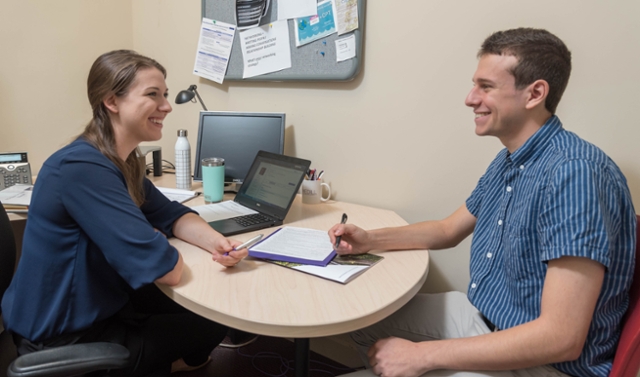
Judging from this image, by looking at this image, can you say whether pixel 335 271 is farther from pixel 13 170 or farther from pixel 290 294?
pixel 13 170

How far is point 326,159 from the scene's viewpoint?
5.71 ft

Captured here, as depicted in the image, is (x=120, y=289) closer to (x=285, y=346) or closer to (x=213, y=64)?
(x=285, y=346)

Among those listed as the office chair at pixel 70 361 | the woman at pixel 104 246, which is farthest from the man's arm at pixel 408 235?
the office chair at pixel 70 361

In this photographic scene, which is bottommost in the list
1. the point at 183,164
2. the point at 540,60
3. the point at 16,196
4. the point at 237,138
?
the point at 16,196

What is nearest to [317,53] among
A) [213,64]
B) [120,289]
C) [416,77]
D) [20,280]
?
[416,77]

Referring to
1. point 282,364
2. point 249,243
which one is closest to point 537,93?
point 249,243

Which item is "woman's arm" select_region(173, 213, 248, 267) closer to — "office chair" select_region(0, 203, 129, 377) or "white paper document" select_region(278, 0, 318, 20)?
"office chair" select_region(0, 203, 129, 377)

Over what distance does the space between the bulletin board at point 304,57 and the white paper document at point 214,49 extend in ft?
0.08

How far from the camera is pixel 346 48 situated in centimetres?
156

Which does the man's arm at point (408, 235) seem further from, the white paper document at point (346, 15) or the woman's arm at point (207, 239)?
the white paper document at point (346, 15)

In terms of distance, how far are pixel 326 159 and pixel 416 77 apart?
1.64 ft

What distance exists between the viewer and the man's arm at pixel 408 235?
43.9 inches

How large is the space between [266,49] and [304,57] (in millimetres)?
203

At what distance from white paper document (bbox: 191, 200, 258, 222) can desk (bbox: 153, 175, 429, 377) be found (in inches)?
8.5
